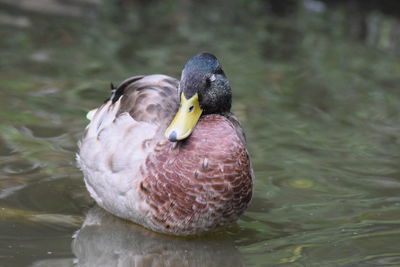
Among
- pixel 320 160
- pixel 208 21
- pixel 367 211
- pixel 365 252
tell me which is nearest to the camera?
pixel 365 252

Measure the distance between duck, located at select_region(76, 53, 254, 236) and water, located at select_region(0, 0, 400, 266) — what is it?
0.66 feet

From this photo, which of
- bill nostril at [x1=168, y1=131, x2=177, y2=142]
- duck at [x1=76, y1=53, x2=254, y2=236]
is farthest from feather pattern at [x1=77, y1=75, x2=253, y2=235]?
bill nostril at [x1=168, y1=131, x2=177, y2=142]

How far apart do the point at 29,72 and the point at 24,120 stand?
1.50 meters

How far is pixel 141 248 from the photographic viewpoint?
13.8ft

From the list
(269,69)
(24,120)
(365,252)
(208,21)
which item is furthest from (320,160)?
(208,21)

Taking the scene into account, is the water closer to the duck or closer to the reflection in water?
the reflection in water

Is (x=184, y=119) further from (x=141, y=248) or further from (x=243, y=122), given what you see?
(x=243, y=122)

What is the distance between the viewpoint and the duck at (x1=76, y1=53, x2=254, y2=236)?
409 centimetres

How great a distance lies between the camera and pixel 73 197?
4.92 meters

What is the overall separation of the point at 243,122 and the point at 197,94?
93.6 inches

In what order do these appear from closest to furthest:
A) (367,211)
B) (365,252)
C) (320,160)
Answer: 1. (365,252)
2. (367,211)
3. (320,160)

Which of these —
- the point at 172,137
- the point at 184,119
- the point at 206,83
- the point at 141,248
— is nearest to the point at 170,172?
the point at 172,137

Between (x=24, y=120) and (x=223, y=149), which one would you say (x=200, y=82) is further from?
(x=24, y=120)

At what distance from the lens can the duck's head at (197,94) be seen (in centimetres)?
415
